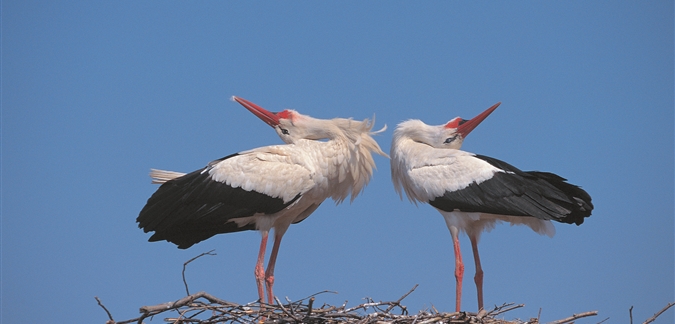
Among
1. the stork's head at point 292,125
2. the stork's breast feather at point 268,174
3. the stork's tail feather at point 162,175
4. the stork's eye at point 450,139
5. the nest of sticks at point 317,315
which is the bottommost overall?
the nest of sticks at point 317,315

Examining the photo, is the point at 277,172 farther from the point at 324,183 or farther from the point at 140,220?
the point at 140,220

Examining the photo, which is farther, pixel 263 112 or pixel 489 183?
pixel 263 112

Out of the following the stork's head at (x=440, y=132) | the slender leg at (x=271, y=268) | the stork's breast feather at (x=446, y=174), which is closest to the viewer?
the stork's breast feather at (x=446, y=174)

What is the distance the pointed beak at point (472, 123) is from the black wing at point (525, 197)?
1.22 metres

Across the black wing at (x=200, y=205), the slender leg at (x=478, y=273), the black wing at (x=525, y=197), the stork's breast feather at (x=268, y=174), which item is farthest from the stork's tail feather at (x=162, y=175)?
the slender leg at (x=478, y=273)

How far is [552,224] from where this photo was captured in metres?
8.97

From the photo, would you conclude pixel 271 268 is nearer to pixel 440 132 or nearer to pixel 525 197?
pixel 440 132

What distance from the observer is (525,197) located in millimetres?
8641

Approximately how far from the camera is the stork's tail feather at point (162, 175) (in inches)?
363

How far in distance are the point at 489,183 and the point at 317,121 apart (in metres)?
1.92

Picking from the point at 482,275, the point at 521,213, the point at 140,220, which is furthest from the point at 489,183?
the point at 140,220

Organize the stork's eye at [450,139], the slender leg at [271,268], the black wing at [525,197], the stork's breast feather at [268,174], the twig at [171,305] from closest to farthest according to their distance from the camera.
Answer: the twig at [171,305] → the black wing at [525,197] → the stork's breast feather at [268,174] → the slender leg at [271,268] → the stork's eye at [450,139]

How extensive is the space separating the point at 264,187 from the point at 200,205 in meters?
0.66

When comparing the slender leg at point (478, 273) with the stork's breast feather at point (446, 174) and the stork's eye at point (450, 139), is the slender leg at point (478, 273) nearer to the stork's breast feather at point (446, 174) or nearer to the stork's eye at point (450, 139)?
the stork's breast feather at point (446, 174)
